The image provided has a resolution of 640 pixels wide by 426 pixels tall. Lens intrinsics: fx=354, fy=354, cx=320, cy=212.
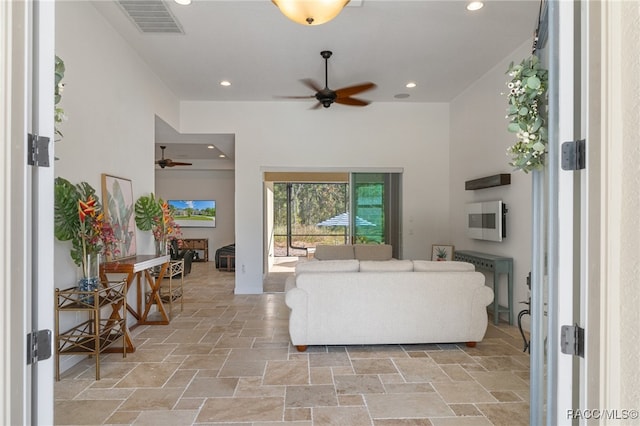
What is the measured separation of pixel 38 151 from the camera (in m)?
1.11

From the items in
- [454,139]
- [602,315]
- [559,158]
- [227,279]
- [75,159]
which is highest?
[454,139]

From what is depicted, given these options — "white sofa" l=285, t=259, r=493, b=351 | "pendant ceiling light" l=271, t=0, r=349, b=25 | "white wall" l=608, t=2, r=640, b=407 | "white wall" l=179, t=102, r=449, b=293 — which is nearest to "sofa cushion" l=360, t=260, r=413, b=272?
"white sofa" l=285, t=259, r=493, b=351

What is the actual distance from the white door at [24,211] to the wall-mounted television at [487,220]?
4.79 metres

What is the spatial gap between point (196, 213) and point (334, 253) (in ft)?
19.0

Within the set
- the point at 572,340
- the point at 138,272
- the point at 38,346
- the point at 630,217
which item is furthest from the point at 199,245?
the point at 630,217

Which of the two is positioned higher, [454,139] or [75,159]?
[454,139]

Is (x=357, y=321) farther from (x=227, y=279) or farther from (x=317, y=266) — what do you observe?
(x=227, y=279)

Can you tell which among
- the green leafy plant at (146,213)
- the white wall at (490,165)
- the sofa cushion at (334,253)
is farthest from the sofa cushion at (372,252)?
the green leafy plant at (146,213)

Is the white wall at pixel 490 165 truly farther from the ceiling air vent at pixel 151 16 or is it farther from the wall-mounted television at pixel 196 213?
the wall-mounted television at pixel 196 213

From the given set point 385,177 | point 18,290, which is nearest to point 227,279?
point 385,177

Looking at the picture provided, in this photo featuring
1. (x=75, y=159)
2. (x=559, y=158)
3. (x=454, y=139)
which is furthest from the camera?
(x=454, y=139)

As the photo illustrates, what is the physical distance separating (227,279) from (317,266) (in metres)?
4.57

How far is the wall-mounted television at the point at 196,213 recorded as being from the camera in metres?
10.5

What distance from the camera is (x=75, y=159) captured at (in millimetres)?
3242
